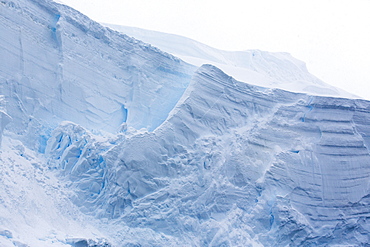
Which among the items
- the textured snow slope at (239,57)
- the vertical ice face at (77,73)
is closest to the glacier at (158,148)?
the vertical ice face at (77,73)

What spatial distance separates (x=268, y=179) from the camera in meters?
6.36

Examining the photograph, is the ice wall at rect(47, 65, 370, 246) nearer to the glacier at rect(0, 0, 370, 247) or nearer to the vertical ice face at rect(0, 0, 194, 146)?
the glacier at rect(0, 0, 370, 247)

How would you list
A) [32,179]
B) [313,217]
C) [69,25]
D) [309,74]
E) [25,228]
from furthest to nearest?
[309,74]
[69,25]
[313,217]
[32,179]
[25,228]

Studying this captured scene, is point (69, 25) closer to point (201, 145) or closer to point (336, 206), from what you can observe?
point (201, 145)

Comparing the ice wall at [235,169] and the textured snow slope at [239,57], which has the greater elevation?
the textured snow slope at [239,57]

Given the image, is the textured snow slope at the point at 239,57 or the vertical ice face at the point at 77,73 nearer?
the vertical ice face at the point at 77,73

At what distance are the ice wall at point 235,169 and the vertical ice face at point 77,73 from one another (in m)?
0.53

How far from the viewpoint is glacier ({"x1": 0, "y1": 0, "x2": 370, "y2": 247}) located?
5723mm

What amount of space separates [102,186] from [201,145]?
168 centimetres

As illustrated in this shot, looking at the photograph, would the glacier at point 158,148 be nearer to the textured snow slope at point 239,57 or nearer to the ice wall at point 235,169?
the ice wall at point 235,169

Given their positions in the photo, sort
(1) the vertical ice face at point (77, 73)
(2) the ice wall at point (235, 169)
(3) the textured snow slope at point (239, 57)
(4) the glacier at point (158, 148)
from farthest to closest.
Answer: (3) the textured snow slope at point (239, 57) < (1) the vertical ice face at point (77, 73) < (2) the ice wall at point (235, 169) < (4) the glacier at point (158, 148)

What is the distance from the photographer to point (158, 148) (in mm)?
6125

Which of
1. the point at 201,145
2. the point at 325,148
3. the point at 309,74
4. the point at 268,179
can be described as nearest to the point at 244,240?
the point at 268,179

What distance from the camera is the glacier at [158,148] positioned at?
5.72m
